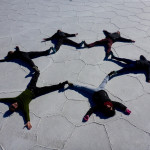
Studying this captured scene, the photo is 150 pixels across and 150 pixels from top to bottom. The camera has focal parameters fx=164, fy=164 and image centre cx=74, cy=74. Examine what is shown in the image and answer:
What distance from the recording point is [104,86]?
12.8 feet

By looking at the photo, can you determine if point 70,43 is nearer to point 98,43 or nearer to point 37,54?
point 98,43

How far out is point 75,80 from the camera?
4277 millimetres

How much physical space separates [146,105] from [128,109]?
45 centimetres

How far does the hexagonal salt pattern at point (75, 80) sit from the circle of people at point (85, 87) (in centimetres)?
13

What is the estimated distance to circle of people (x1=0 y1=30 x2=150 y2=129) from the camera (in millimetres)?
3371

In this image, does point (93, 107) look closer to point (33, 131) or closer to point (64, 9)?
point (33, 131)

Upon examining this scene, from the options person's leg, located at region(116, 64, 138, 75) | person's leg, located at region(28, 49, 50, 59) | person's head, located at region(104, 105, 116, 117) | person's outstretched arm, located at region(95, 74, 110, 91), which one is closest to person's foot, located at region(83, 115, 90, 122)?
person's head, located at region(104, 105, 116, 117)

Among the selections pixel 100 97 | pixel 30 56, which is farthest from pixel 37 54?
pixel 100 97

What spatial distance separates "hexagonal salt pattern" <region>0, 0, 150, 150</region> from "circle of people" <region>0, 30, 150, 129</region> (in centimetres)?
13

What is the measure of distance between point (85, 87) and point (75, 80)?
0.47m

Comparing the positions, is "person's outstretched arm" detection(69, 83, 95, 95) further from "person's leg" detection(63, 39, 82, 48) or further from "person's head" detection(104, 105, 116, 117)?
"person's leg" detection(63, 39, 82, 48)

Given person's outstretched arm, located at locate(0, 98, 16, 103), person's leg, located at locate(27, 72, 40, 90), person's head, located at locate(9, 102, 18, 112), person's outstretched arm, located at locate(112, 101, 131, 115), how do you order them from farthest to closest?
person's leg, located at locate(27, 72, 40, 90) < person's outstretched arm, located at locate(0, 98, 16, 103) < person's head, located at locate(9, 102, 18, 112) < person's outstretched arm, located at locate(112, 101, 131, 115)

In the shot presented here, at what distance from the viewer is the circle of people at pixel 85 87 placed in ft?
11.1

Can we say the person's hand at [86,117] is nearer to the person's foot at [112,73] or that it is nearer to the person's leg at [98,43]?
the person's foot at [112,73]
